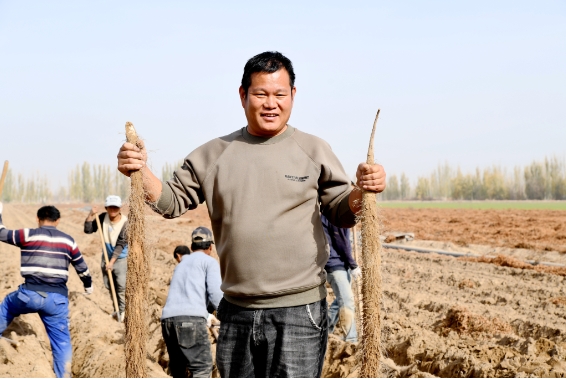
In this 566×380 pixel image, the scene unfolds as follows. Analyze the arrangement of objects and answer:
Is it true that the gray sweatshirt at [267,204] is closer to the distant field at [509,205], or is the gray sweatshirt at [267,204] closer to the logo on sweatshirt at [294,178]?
the logo on sweatshirt at [294,178]

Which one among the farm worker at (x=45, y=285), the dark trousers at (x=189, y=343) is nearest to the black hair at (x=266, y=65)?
the dark trousers at (x=189, y=343)

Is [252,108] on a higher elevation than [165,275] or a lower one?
higher

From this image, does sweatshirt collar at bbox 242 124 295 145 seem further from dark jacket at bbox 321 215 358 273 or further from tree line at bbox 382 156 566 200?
tree line at bbox 382 156 566 200

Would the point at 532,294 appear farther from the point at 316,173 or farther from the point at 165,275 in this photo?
the point at 316,173

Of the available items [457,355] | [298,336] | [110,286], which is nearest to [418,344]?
[457,355]

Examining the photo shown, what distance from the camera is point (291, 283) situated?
2.30 m

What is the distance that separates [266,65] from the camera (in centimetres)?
243

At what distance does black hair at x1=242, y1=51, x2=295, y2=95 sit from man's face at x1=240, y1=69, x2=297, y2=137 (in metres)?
0.02

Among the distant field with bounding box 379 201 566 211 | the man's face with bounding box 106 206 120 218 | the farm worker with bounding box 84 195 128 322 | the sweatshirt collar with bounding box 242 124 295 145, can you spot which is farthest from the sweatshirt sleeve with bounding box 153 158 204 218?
the distant field with bounding box 379 201 566 211

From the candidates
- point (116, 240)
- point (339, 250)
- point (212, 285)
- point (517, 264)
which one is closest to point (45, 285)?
point (212, 285)

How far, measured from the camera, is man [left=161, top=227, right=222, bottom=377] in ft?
15.5

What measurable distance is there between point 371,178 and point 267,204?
471 mm

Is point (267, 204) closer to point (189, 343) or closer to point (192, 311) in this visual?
point (192, 311)

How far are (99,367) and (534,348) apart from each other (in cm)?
463
